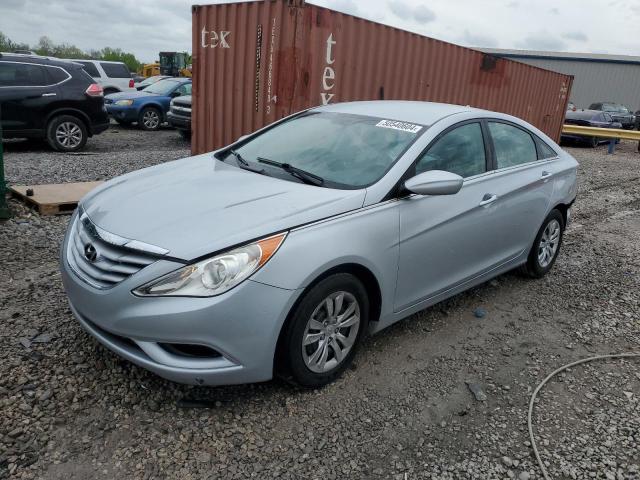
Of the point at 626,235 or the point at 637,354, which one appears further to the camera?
the point at 626,235

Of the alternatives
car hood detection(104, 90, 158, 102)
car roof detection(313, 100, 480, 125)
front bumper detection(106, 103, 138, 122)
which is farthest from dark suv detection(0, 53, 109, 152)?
car roof detection(313, 100, 480, 125)

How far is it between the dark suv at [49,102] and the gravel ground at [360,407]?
5966mm

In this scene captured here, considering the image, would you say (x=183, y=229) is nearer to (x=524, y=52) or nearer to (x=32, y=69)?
(x=32, y=69)

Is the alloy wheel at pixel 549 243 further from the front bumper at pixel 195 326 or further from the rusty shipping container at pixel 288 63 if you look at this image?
the rusty shipping container at pixel 288 63

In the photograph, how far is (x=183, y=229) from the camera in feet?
8.68

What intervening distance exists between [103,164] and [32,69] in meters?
2.31

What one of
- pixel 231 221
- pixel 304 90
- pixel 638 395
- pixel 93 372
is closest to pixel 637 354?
pixel 638 395

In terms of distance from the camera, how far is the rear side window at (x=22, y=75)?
359 inches

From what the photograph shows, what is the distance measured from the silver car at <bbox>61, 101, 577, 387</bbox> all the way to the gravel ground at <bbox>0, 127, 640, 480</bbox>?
0.28 metres

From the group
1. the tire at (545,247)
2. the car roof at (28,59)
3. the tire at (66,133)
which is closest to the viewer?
the tire at (545,247)

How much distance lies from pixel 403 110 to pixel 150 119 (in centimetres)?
1166

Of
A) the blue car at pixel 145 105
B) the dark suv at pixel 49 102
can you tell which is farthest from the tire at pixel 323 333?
the blue car at pixel 145 105

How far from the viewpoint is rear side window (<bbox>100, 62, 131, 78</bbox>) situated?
17.2 m

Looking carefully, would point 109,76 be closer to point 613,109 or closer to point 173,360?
point 173,360
